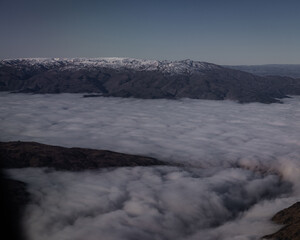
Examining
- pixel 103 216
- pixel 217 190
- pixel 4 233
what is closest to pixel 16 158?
pixel 103 216

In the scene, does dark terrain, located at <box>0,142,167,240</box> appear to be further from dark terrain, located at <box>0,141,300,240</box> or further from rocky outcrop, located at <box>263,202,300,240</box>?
rocky outcrop, located at <box>263,202,300,240</box>

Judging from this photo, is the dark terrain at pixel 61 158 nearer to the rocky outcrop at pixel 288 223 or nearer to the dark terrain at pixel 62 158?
the dark terrain at pixel 62 158

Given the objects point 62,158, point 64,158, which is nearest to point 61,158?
point 62,158

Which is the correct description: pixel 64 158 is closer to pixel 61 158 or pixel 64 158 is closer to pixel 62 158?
pixel 62 158

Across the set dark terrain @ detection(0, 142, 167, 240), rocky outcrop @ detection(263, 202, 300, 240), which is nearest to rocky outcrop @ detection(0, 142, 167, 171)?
dark terrain @ detection(0, 142, 167, 240)

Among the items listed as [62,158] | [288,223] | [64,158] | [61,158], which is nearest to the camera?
[288,223]

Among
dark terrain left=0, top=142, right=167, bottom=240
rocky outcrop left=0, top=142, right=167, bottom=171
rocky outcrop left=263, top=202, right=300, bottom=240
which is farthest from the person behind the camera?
rocky outcrop left=0, top=142, right=167, bottom=171

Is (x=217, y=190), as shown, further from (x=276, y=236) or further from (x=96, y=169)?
(x=96, y=169)
